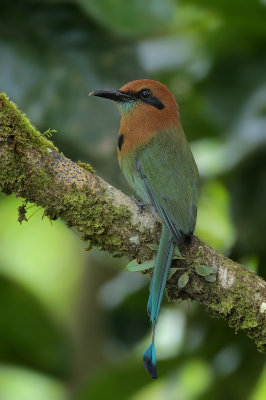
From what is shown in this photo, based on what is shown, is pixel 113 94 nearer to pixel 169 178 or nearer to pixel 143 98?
pixel 143 98

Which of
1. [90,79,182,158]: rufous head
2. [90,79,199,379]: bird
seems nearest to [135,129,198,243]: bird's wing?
[90,79,199,379]: bird

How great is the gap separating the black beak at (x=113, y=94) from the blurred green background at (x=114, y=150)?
0.17 meters

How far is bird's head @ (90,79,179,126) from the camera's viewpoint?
10.3 ft

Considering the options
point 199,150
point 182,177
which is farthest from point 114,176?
point 199,150

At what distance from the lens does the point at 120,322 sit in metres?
3.74

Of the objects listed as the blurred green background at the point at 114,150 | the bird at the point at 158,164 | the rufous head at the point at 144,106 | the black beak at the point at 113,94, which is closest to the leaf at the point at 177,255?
the bird at the point at 158,164

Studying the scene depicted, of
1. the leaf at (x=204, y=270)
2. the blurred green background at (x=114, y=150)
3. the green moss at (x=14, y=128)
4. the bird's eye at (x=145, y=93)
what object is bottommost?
the blurred green background at (x=114, y=150)

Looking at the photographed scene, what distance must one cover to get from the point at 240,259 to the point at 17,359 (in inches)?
54.7

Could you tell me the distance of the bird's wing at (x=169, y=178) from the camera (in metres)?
2.63

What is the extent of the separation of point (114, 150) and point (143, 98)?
0.99 feet

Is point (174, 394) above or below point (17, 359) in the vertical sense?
above

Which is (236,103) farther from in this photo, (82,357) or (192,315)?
(82,357)

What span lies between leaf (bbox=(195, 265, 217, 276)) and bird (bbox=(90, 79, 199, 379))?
0.36 feet

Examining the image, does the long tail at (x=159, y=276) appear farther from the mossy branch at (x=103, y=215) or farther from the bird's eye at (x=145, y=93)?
the bird's eye at (x=145, y=93)
